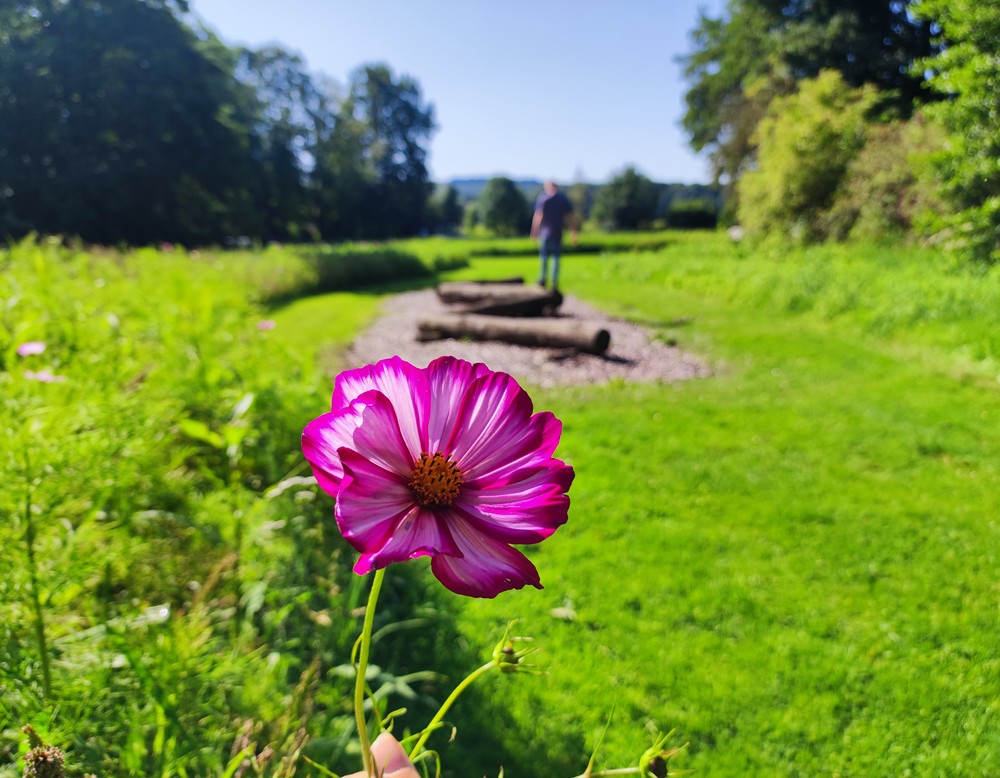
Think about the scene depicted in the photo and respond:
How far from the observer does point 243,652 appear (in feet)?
6.01

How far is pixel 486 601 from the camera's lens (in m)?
2.78

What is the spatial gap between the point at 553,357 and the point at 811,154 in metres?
13.7

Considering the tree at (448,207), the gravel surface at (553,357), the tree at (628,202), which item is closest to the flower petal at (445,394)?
the gravel surface at (553,357)

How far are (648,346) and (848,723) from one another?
6.04 m

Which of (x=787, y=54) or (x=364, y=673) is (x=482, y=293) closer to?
(x=364, y=673)

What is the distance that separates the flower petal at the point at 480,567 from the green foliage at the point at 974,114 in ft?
29.3

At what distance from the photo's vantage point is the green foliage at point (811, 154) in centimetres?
1658

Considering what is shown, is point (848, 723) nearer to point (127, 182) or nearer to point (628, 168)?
point (127, 182)

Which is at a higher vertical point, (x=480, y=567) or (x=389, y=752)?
(x=480, y=567)

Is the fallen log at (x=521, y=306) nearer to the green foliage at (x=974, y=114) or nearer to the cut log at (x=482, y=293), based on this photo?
the cut log at (x=482, y=293)

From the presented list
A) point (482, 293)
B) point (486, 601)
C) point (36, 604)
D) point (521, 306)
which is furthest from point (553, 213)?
point (36, 604)

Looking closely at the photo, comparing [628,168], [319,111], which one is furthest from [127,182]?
[628,168]

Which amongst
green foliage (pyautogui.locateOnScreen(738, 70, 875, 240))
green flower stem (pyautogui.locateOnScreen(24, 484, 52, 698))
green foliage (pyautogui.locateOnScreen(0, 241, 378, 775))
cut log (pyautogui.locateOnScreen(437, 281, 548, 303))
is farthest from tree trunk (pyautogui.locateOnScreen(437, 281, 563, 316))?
green foliage (pyautogui.locateOnScreen(738, 70, 875, 240))

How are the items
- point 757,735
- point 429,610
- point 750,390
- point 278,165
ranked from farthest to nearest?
point 278,165, point 750,390, point 429,610, point 757,735
